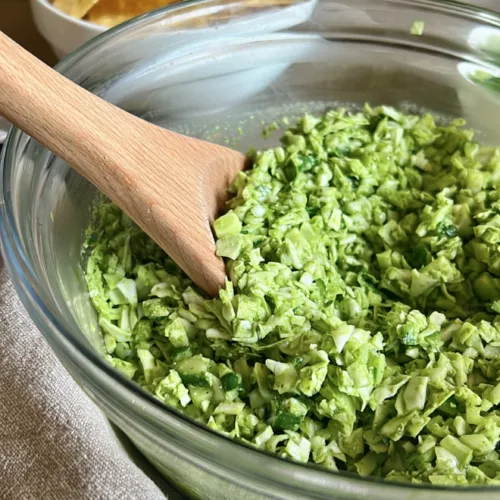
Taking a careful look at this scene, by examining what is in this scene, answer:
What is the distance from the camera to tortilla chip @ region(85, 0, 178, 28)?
143cm

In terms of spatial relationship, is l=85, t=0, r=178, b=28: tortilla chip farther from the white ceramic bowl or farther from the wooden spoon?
the wooden spoon

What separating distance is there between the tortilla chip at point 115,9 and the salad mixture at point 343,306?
455 millimetres

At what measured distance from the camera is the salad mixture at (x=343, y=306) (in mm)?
886

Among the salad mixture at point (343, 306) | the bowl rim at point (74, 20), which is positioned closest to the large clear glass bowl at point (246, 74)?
the salad mixture at point (343, 306)

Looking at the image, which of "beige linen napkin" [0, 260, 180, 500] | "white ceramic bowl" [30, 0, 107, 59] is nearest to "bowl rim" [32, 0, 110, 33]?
"white ceramic bowl" [30, 0, 107, 59]

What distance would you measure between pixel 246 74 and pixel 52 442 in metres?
0.75

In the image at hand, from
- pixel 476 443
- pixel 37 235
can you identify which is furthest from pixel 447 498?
pixel 37 235

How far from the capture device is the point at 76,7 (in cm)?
140

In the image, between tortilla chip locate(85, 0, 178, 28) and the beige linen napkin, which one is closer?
the beige linen napkin

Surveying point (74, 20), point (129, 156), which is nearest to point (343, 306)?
point (129, 156)

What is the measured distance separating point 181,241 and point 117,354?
193 millimetres

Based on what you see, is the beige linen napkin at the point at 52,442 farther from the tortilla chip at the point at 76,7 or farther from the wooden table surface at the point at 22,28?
the wooden table surface at the point at 22,28

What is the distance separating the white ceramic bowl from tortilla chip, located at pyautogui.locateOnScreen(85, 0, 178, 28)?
1.7 inches

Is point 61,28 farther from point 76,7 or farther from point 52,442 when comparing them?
point 52,442
